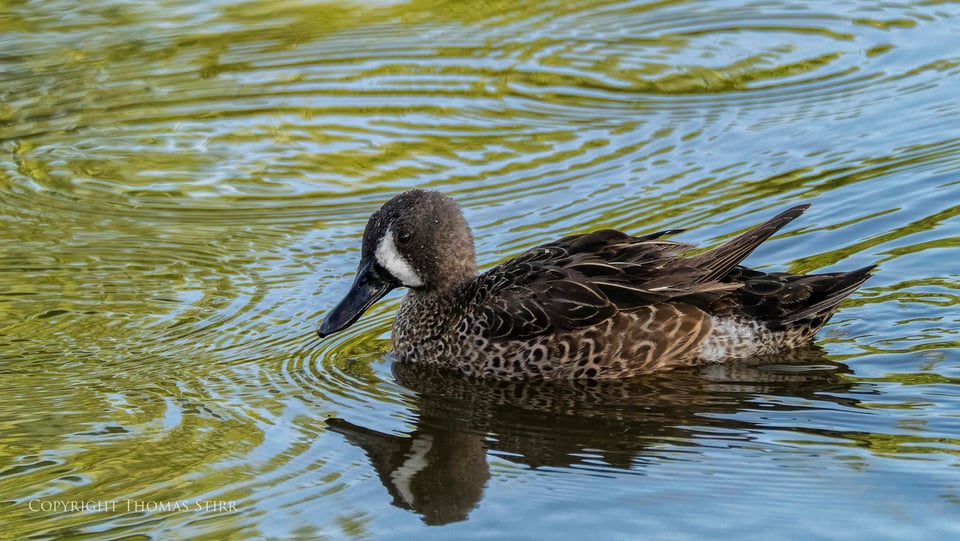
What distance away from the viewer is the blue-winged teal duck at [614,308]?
320 inches

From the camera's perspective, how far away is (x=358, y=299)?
8586 millimetres

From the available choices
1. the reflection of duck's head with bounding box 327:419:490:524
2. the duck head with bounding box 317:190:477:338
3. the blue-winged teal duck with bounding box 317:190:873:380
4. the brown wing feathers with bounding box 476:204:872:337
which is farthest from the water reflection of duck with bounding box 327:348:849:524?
the duck head with bounding box 317:190:477:338

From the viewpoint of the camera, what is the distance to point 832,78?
41.2 feet

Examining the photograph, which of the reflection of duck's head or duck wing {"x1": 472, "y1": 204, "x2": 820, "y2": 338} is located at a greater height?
duck wing {"x1": 472, "y1": 204, "x2": 820, "y2": 338}

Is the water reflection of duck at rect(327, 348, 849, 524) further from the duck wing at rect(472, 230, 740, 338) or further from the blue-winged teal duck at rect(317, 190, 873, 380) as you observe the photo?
the duck wing at rect(472, 230, 740, 338)

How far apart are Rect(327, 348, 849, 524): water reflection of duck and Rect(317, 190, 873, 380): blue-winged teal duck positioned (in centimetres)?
11

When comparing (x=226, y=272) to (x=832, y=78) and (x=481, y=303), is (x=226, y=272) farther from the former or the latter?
(x=832, y=78)

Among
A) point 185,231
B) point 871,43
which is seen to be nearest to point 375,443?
point 185,231

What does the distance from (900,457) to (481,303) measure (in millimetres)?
2775

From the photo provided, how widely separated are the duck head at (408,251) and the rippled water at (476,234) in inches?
16.2

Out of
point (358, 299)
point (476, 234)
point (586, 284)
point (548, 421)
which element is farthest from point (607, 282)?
point (476, 234)

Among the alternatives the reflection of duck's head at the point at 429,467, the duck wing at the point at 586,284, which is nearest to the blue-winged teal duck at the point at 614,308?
the duck wing at the point at 586,284

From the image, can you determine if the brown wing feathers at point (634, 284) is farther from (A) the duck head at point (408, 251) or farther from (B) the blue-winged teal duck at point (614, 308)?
(A) the duck head at point (408, 251)

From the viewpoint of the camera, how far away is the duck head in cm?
859
